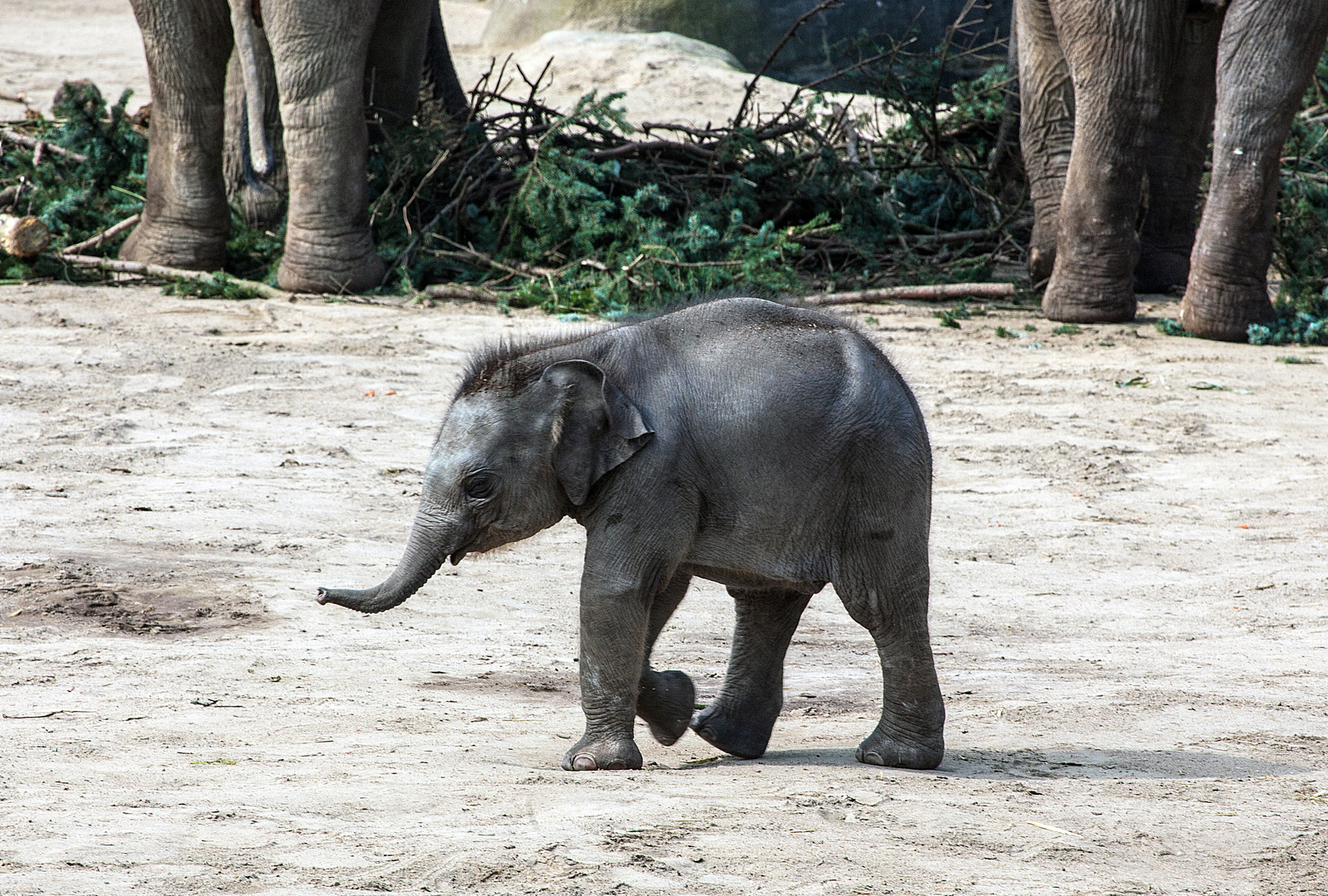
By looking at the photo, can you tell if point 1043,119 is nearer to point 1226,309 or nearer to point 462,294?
point 1226,309

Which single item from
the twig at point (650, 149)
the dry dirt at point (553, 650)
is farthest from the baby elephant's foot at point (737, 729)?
the twig at point (650, 149)

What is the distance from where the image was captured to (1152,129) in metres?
9.30

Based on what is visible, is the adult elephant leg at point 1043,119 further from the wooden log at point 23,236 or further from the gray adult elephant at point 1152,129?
the wooden log at point 23,236

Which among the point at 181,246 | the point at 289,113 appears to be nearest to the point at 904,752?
the point at 289,113

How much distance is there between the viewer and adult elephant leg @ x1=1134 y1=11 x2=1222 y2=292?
33.2 ft

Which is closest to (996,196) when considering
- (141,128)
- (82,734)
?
(141,128)

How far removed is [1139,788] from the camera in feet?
11.9

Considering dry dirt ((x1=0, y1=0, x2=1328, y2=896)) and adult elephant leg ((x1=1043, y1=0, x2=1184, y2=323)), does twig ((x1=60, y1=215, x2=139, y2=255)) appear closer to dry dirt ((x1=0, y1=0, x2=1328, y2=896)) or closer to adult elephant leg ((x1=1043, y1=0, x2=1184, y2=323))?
dry dirt ((x1=0, y1=0, x2=1328, y2=896))

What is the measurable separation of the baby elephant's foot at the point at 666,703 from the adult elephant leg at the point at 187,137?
6.92 metres

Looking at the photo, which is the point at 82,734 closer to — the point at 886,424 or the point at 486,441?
the point at 486,441

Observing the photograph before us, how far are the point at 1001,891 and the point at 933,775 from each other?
2.81 feet

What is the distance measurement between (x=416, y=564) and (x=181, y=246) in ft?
22.9

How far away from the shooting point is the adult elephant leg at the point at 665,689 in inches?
157

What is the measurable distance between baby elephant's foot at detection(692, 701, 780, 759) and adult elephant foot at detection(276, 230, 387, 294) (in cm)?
→ 609
